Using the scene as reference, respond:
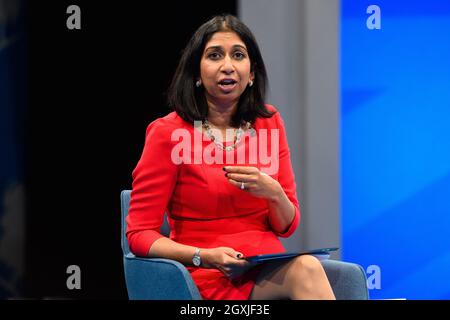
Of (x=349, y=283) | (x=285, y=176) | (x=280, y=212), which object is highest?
(x=285, y=176)

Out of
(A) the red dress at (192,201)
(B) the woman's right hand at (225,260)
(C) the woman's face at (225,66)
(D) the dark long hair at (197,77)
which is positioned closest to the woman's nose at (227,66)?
(C) the woman's face at (225,66)

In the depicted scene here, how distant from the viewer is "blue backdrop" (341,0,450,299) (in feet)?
12.3

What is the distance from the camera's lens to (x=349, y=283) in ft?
7.83

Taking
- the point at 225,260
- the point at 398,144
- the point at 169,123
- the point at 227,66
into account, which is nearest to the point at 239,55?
the point at 227,66

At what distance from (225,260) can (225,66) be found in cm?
63

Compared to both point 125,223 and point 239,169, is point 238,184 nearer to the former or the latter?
point 239,169

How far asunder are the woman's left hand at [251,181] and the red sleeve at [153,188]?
10.1 inches

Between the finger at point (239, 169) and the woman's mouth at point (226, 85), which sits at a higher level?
the woman's mouth at point (226, 85)

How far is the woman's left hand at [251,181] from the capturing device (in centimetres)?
213

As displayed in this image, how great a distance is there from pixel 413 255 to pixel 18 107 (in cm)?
213

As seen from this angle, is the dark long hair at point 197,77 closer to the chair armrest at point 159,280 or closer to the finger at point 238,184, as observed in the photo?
the finger at point 238,184

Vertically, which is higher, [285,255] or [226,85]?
[226,85]

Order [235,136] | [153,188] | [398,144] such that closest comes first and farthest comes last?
[153,188]
[235,136]
[398,144]
